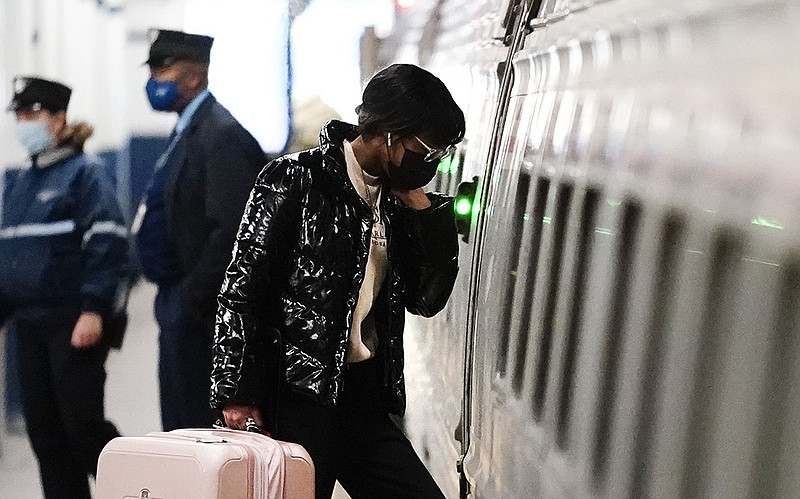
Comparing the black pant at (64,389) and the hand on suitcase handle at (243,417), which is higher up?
the hand on suitcase handle at (243,417)

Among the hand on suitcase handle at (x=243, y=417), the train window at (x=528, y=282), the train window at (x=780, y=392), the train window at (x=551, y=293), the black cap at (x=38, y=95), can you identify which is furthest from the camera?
the black cap at (x=38, y=95)

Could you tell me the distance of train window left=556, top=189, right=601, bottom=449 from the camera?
99 centimetres

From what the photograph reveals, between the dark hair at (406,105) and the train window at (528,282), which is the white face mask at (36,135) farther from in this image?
the train window at (528,282)

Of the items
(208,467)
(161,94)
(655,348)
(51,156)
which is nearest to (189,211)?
(161,94)

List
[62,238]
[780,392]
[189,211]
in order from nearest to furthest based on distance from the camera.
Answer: [780,392], [189,211], [62,238]

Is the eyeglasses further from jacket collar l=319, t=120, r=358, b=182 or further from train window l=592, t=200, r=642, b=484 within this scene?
train window l=592, t=200, r=642, b=484

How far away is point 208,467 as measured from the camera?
180 centimetres

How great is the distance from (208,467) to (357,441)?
0.84 ft

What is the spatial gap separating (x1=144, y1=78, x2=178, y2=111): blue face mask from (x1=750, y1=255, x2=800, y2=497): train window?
2714 mm

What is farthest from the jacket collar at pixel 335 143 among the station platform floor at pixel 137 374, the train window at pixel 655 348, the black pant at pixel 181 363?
the station platform floor at pixel 137 374

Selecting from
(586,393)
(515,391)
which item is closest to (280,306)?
(515,391)

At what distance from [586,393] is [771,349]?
0.37m

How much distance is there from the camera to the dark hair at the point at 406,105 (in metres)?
1.91

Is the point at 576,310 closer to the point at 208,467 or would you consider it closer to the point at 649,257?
the point at 649,257
